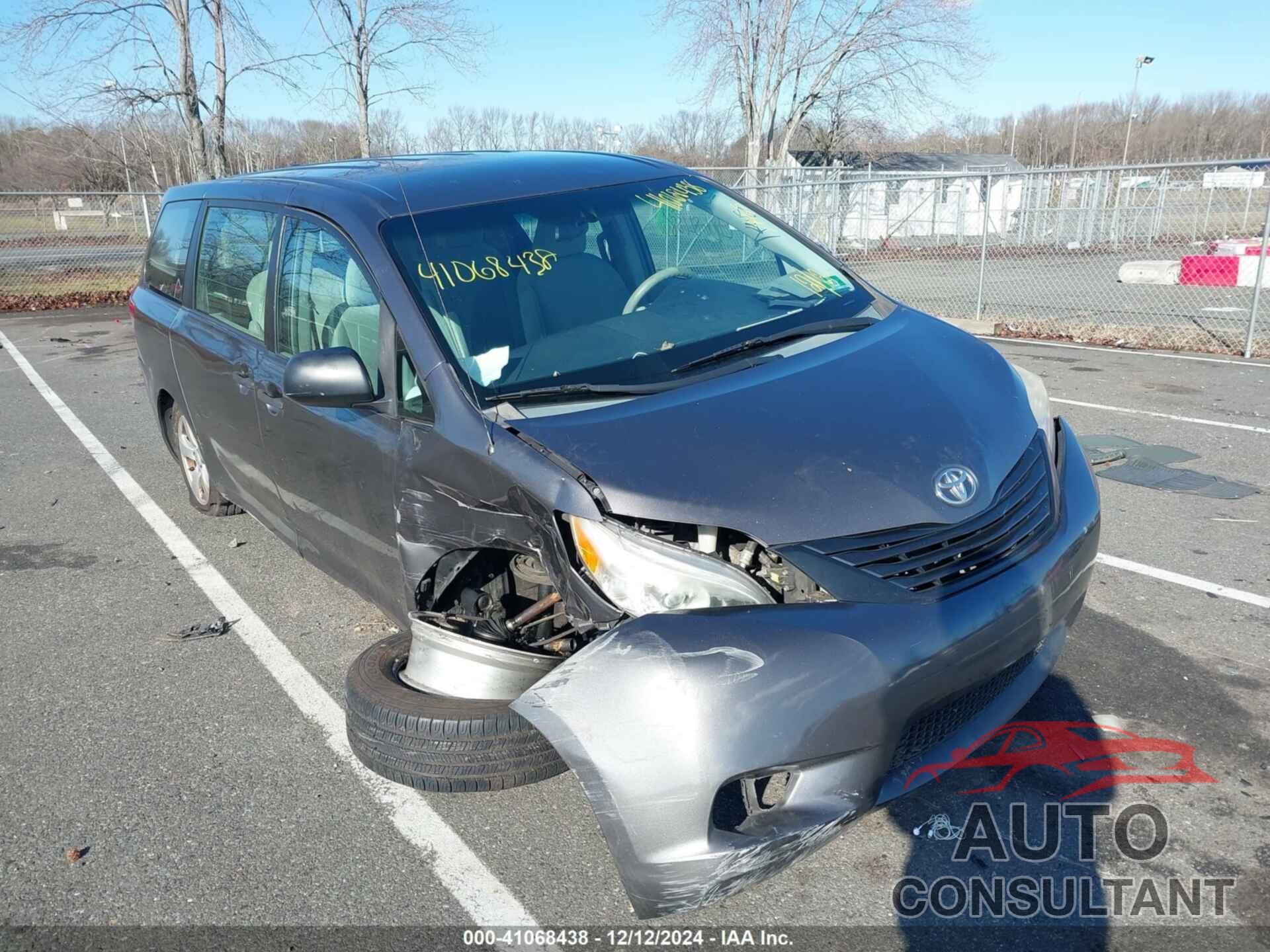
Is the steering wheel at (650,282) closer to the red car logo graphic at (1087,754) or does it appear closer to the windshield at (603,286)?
the windshield at (603,286)

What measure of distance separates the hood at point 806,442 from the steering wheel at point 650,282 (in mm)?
607

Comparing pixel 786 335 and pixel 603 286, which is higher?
pixel 603 286

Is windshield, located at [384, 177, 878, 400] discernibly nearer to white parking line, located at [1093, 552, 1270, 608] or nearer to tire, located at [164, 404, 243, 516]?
white parking line, located at [1093, 552, 1270, 608]

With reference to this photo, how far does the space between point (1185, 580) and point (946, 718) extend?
260 cm

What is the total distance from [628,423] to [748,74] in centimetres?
2638

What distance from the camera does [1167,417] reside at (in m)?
7.34

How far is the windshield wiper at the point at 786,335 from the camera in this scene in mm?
2938

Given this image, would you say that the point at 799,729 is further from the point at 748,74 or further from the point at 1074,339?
the point at 748,74

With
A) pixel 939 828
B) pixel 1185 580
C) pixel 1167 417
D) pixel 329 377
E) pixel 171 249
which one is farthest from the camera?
pixel 1167 417

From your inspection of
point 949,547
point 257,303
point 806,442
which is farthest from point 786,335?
point 257,303

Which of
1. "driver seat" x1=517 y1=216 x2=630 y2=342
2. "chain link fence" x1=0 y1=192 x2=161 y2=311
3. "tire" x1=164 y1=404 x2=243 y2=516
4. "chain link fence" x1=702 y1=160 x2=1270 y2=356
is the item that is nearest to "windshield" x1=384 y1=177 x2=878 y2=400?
"driver seat" x1=517 y1=216 x2=630 y2=342

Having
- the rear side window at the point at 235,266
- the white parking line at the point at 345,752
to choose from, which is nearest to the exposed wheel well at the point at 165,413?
the white parking line at the point at 345,752

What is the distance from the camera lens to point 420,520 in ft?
9.55

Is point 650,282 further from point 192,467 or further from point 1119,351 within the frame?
point 1119,351
